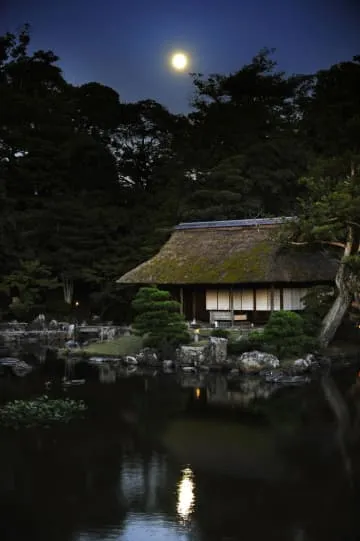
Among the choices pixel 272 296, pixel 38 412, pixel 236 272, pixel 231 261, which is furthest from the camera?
pixel 231 261

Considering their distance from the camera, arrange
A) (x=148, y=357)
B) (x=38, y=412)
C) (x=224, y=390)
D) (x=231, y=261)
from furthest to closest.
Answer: (x=231, y=261) → (x=148, y=357) → (x=224, y=390) → (x=38, y=412)

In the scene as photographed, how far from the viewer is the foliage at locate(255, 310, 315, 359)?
841 inches

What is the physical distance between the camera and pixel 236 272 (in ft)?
86.3

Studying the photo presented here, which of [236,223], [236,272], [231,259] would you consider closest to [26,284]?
[236,223]

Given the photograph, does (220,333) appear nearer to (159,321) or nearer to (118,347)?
(159,321)

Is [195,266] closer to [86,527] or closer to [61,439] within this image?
[61,439]

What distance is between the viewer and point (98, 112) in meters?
42.3

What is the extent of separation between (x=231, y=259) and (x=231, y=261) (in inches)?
8.3

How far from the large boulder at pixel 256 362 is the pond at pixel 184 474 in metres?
3.61

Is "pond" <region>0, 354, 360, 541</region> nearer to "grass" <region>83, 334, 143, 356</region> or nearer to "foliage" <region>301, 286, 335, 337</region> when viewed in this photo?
"foliage" <region>301, 286, 335, 337</region>

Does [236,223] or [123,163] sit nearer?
[236,223]

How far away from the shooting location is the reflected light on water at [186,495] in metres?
9.47

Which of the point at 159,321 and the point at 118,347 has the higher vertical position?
the point at 159,321

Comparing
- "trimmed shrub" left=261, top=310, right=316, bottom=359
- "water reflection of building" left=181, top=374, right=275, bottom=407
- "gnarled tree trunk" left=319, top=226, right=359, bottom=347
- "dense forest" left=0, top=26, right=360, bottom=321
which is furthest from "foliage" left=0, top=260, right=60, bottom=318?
"gnarled tree trunk" left=319, top=226, right=359, bottom=347
